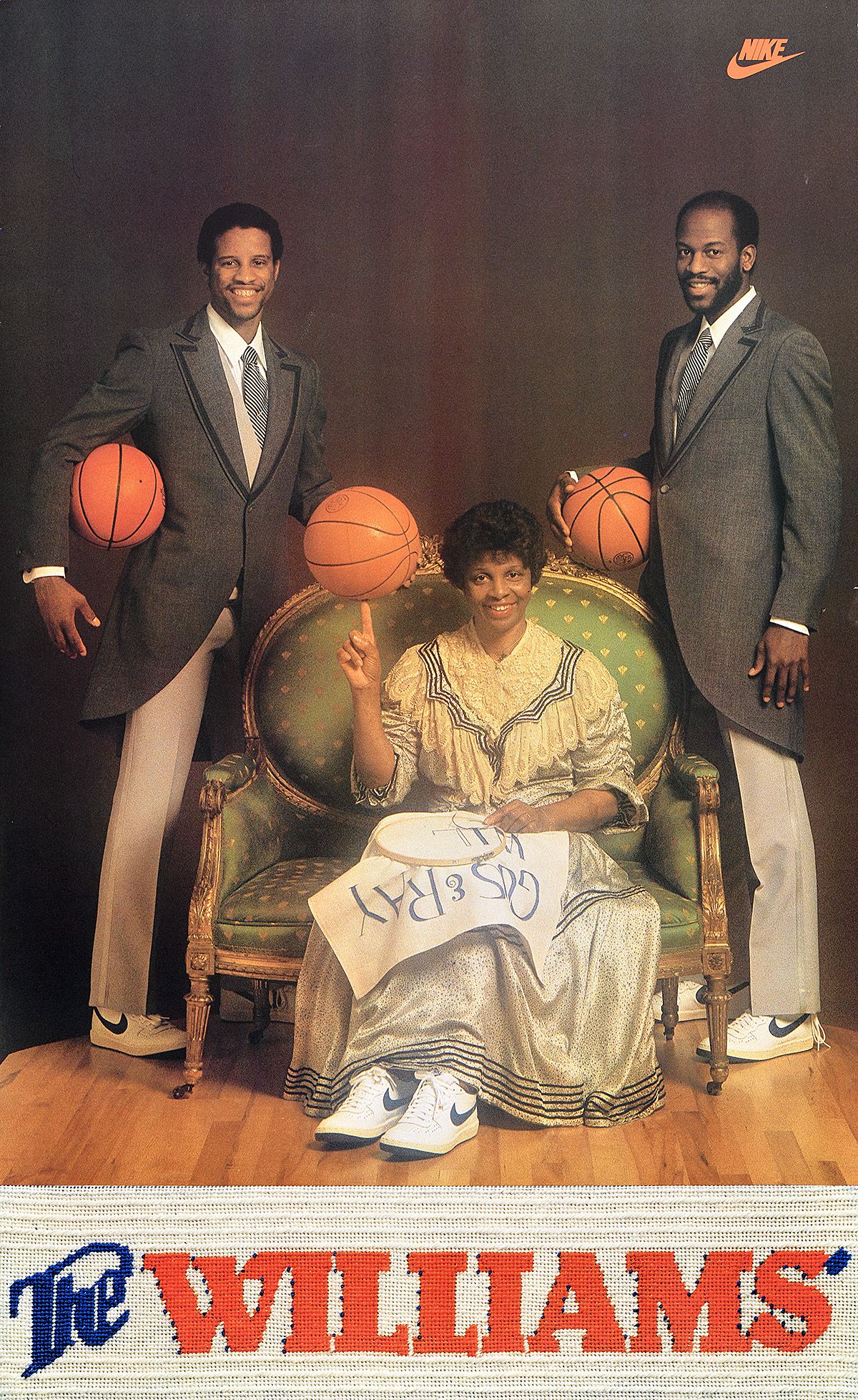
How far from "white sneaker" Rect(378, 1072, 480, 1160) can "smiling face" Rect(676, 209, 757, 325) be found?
198cm

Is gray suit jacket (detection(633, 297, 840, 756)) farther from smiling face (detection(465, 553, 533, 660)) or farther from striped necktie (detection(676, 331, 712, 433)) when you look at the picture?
smiling face (detection(465, 553, 533, 660))

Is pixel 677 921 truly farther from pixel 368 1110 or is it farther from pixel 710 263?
pixel 710 263

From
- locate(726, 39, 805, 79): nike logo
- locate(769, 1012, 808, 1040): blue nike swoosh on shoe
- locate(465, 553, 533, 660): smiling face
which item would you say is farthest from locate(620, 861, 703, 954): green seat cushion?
locate(726, 39, 805, 79): nike logo

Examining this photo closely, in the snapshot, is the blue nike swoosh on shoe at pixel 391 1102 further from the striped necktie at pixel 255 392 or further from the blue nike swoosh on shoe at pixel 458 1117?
the striped necktie at pixel 255 392

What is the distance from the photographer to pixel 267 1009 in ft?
10.5

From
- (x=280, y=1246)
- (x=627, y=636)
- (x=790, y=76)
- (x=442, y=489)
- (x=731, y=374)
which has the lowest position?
(x=280, y=1246)

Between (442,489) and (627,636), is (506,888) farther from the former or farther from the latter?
(442,489)

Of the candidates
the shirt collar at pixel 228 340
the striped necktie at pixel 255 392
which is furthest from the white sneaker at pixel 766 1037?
the shirt collar at pixel 228 340

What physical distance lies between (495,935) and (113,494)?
142 centimetres

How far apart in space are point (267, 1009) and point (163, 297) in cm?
186

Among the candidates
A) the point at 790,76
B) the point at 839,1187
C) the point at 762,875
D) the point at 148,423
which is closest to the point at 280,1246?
the point at 839,1187

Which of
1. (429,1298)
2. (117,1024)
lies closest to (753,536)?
(429,1298)

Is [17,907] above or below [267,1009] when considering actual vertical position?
above

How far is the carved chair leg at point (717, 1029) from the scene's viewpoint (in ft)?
9.75
